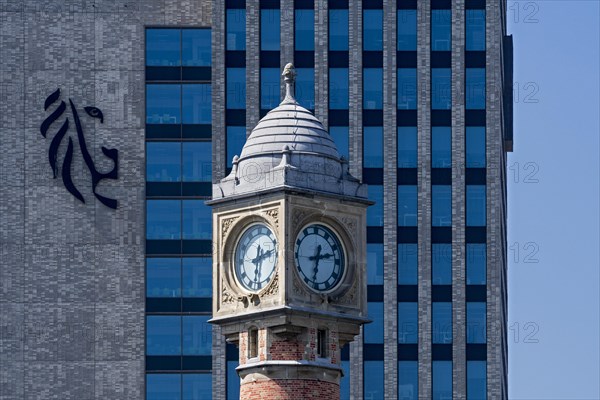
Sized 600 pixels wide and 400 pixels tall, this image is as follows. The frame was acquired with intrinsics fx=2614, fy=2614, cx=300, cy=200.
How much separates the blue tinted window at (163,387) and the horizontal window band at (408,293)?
470 inches

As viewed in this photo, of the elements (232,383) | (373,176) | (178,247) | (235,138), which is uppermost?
(235,138)

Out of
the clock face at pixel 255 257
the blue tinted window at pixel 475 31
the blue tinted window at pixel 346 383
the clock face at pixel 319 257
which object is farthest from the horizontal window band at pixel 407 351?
the clock face at pixel 255 257

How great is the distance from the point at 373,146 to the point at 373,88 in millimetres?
3000

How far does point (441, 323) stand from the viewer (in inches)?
5212

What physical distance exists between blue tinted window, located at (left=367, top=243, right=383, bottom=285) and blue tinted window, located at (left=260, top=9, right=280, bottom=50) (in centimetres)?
1148

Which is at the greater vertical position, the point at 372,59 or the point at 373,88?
the point at 372,59

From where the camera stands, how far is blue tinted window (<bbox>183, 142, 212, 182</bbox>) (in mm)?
134750

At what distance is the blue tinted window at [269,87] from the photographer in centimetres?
13462

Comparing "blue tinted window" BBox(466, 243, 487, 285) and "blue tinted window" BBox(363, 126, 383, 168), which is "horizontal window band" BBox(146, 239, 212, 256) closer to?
"blue tinted window" BBox(363, 126, 383, 168)

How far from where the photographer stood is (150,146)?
136 meters

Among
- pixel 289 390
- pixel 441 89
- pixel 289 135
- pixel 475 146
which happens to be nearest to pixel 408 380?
pixel 475 146

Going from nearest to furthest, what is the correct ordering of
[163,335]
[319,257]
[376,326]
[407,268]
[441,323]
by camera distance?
[319,257], [376,326], [441,323], [163,335], [407,268]

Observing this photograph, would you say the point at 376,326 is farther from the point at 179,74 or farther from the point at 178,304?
the point at 179,74

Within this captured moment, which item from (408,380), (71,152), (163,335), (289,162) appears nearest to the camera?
(289,162)
